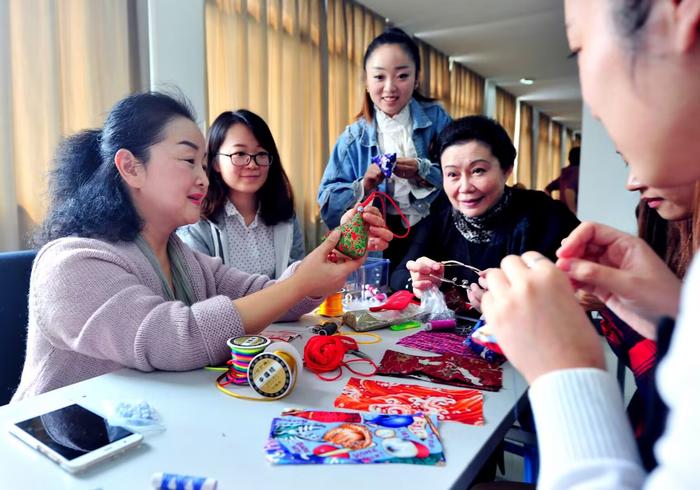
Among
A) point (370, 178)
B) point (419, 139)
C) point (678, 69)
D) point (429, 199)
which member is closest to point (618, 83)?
point (678, 69)

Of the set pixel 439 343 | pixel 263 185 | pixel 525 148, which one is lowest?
pixel 439 343

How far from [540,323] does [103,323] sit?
2.65ft

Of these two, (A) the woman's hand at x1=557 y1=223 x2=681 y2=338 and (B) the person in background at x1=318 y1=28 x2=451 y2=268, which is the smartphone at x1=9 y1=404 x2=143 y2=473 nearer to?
(A) the woman's hand at x1=557 y1=223 x2=681 y2=338

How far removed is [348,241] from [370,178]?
0.82m

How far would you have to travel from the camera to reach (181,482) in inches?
22.6

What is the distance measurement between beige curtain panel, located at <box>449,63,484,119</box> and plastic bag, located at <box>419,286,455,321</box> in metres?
5.02

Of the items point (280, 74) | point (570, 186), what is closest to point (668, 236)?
point (280, 74)

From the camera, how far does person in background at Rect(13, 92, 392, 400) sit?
97 cm

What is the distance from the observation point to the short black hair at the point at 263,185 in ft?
6.70

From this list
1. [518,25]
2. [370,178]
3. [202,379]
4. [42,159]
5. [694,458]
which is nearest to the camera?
[694,458]

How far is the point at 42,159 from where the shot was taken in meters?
2.34

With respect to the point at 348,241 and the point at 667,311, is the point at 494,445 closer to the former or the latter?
the point at 667,311

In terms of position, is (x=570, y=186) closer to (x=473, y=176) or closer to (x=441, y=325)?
(x=473, y=176)

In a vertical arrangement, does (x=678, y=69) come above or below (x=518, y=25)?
below
